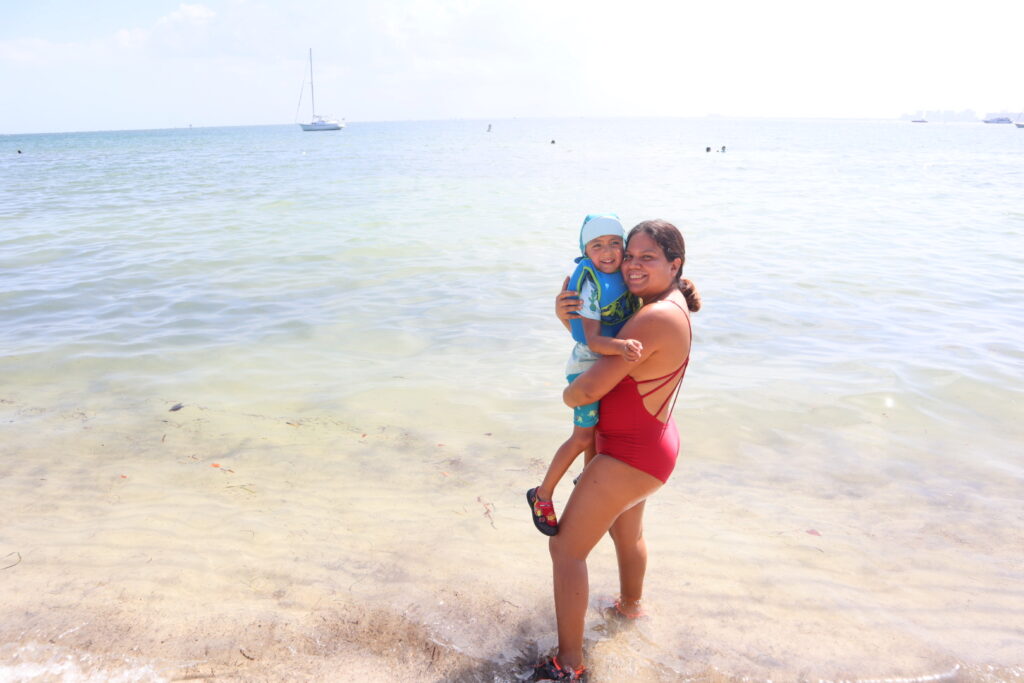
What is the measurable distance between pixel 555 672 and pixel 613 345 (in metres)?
1.54

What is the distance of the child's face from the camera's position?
2873mm

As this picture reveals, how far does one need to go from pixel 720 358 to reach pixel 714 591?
13.7 feet

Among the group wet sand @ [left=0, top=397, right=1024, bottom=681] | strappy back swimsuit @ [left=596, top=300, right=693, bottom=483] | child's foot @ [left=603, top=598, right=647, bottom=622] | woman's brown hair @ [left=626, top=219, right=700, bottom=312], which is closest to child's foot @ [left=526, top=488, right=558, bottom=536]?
strappy back swimsuit @ [left=596, top=300, right=693, bottom=483]

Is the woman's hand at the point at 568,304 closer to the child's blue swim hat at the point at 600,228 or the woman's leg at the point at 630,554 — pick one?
the child's blue swim hat at the point at 600,228

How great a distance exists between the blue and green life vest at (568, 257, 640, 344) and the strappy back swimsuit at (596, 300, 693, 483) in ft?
0.73

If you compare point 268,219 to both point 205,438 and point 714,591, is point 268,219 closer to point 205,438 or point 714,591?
point 205,438

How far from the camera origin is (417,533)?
4.43 m

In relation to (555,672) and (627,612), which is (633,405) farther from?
(627,612)

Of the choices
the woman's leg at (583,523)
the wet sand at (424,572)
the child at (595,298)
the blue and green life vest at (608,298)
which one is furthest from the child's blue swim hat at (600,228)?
the wet sand at (424,572)

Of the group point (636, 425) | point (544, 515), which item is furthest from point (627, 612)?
point (636, 425)

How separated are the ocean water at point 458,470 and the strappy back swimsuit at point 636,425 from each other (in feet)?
3.75

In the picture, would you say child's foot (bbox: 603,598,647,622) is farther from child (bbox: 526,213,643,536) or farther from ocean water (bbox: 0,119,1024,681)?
child (bbox: 526,213,643,536)

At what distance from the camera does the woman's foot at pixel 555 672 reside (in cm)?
313

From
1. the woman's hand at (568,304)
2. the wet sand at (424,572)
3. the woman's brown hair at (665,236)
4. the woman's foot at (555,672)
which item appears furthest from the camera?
the wet sand at (424,572)
